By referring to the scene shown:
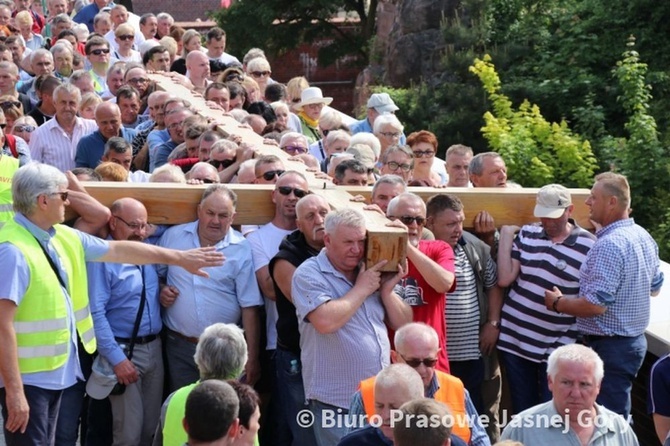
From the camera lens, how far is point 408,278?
6547mm

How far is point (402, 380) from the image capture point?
16.8 feet

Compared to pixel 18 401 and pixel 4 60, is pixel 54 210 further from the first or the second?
pixel 4 60

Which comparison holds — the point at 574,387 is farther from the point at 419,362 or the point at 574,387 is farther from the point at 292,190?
the point at 292,190

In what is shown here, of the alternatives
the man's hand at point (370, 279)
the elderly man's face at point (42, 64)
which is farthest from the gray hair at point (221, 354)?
the elderly man's face at point (42, 64)

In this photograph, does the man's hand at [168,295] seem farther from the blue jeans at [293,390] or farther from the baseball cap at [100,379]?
the blue jeans at [293,390]

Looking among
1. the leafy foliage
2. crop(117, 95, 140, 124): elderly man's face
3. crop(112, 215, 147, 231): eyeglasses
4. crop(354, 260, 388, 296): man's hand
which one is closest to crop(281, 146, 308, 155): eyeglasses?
crop(112, 215, 147, 231): eyeglasses

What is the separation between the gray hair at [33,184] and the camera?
583cm

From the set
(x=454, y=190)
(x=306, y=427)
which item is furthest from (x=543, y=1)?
(x=306, y=427)

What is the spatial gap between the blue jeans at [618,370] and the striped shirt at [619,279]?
0.07 m

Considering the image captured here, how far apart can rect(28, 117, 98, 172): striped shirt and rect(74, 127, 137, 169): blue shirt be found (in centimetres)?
40

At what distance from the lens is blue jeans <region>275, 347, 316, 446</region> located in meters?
6.45

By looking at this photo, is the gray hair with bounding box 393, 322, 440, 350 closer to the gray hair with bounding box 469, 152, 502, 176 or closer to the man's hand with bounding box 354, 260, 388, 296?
the man's hand with bounding box 354, 260, 388, 296

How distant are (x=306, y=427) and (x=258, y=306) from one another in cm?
75

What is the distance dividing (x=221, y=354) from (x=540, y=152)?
432 inches
